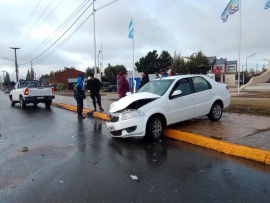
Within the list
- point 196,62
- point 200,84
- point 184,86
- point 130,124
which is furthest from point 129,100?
point 196,62

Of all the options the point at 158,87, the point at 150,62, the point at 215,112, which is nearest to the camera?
the point at 158,87

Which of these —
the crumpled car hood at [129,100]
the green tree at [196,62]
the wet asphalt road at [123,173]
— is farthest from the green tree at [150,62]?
the wet asphalt road at [123,173]

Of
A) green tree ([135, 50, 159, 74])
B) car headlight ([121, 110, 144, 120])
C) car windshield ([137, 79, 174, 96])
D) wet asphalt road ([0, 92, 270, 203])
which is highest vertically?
green tree ([135, 50, 159, 74])

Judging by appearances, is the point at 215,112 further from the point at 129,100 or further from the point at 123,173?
the point at 123,173

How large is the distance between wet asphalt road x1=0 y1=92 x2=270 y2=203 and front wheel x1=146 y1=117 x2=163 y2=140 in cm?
24

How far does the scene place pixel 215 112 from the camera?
32.5 feet

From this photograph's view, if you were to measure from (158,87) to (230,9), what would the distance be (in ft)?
57.7

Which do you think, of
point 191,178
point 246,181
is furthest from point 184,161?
point 246,181

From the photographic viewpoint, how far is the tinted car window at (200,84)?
943cm

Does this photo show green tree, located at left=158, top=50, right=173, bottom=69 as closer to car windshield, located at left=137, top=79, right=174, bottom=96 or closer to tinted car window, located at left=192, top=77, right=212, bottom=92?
tinted car window, located at left=192, top=77, right=212, bottom=92

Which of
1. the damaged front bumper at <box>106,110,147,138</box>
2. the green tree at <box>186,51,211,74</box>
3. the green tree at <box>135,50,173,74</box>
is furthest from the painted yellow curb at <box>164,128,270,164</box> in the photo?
the green tree at <box>135,50,173,74</box>

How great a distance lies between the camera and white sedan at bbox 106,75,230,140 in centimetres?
795

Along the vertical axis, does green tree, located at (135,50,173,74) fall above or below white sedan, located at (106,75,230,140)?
above

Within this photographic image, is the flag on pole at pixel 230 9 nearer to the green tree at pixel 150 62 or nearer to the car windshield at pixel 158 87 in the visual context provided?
the car windshield at pixel 158 87
